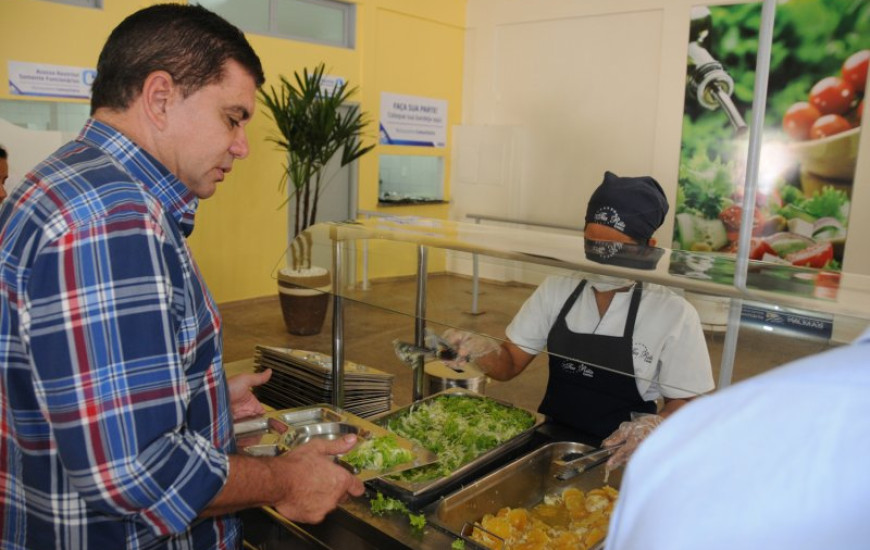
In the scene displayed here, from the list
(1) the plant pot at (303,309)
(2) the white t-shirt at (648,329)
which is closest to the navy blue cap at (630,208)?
(2) the white t-shirt at (648,329)

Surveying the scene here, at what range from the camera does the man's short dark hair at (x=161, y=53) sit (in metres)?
1.04

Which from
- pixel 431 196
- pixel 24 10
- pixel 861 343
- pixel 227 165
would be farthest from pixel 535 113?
pixel 861 343

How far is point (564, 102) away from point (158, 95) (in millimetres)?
6969

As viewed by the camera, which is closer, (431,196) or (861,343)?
(861,343)

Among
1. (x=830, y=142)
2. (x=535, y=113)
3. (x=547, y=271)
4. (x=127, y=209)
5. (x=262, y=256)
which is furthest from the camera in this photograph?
(x=535, y=113)

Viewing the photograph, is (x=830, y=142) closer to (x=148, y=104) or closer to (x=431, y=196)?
(x=431, y=196)

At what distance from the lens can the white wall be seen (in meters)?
6.75

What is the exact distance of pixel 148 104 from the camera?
105 cm

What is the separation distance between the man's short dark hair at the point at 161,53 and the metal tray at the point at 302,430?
2.73 feet

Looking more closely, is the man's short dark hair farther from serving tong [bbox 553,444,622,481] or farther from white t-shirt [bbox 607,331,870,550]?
serving tong [bbox 553,444,622,481]

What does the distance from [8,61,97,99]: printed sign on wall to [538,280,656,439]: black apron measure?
4.60m

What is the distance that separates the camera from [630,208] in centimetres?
211

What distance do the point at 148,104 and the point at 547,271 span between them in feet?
3.17

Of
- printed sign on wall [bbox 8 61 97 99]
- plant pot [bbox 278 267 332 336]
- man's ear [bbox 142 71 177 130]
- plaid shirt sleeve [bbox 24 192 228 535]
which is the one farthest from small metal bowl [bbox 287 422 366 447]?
printed sign on wall [bbox 8 61 97 99]
